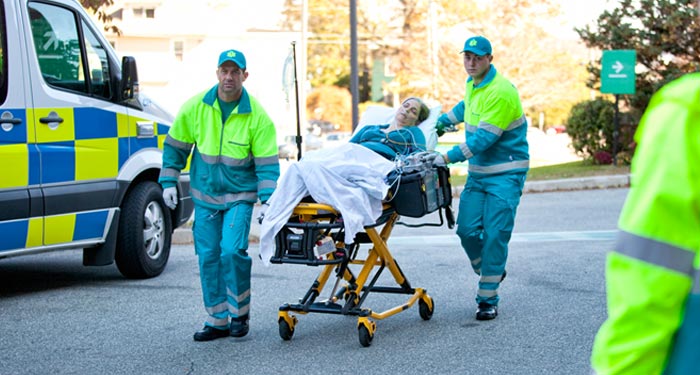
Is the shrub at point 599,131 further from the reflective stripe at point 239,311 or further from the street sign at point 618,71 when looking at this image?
the reflective stripe at point 239,311

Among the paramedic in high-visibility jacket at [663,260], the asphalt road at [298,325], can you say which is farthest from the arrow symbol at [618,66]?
the paramedic in high-visibility jacket at [663,260]

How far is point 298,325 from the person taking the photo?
23.6 ft

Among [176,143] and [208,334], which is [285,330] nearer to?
[208,334]

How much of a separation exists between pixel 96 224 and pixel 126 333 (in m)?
1.74

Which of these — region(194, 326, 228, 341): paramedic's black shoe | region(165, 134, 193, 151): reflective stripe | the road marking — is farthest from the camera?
the road marking

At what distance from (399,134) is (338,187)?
3.83ft

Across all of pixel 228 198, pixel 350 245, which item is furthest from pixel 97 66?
→ pixel 350 245

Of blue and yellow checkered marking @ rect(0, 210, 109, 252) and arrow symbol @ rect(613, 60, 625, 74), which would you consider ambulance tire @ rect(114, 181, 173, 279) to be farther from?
arrow symbol @ rect(613, 60, 625, 74)

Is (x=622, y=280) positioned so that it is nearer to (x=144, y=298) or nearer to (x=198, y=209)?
(x=198, y=209)

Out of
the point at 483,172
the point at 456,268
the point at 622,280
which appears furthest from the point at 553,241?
the point at 622,280

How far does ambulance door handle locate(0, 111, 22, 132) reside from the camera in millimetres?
7426

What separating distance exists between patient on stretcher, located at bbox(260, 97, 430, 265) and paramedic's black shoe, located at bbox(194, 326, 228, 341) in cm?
75

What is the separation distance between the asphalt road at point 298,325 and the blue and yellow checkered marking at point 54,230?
0.49 metres

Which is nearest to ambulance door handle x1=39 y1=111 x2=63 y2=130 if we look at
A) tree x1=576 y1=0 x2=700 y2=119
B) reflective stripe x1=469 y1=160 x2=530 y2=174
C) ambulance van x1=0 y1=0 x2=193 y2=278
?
ambulance van x1=0 y1=0 x2=193 y2=278
